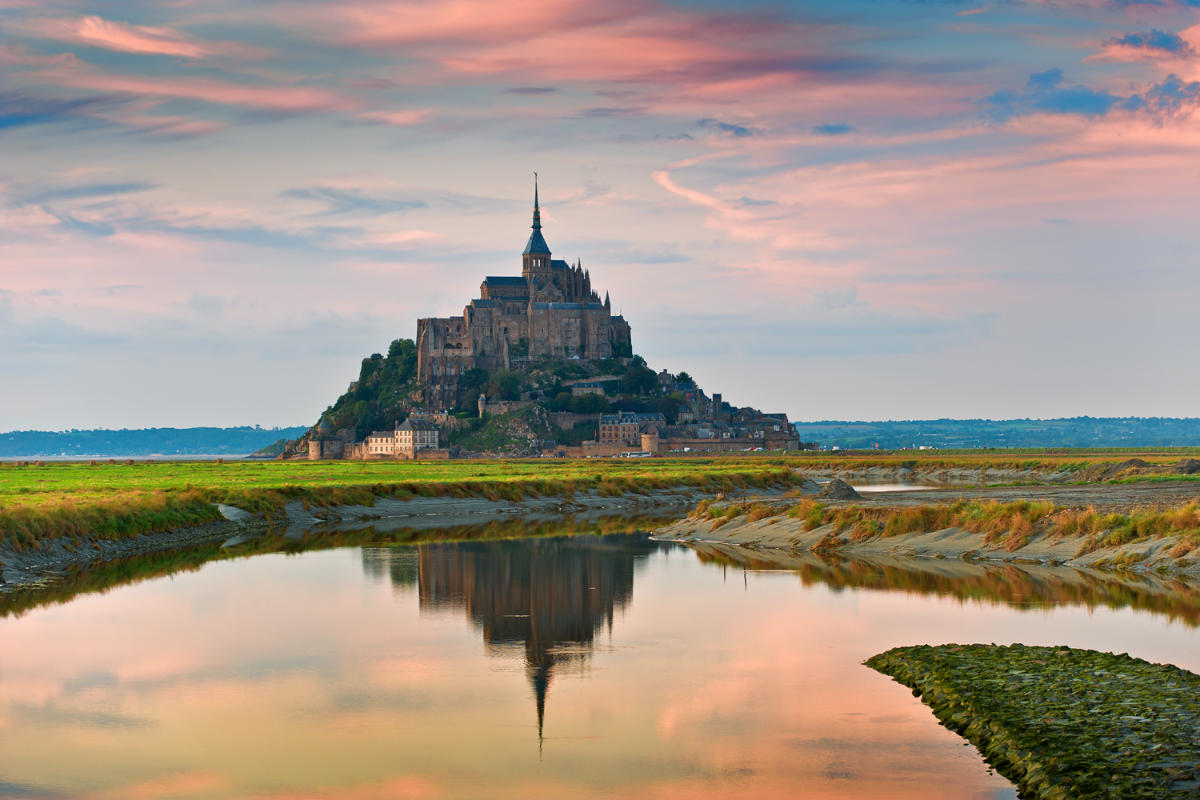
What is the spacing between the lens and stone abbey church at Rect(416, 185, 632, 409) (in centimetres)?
15975

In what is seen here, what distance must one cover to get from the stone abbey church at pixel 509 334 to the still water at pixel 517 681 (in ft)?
429

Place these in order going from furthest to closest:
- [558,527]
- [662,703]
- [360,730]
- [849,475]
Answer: [849,475]
[558,527]
[662,703]
[360,730]

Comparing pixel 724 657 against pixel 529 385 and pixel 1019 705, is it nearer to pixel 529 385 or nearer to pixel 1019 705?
pixel 1019 705

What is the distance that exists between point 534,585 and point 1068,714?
15706mm

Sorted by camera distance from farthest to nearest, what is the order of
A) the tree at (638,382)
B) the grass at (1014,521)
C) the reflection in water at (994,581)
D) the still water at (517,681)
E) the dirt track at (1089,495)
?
the tree at (638,382), the dirt track at (1089,495), the grass at (1014,521), the reflection in water at (994,581), the still water at (517,681)

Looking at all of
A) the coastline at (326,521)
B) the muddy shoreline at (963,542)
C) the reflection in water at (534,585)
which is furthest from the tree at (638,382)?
the reflection in water at (534,585)

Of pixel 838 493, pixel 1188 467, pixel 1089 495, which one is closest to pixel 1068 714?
pixel 838 493

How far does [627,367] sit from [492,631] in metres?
142

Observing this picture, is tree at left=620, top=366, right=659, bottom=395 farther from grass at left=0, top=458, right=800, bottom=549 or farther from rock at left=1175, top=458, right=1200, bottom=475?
rock at left=1175, top=458, right=1200, bottom=475

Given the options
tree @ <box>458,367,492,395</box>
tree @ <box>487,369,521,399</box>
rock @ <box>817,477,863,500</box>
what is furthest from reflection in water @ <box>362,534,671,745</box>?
tree @ <box>458,367,492,395</box>

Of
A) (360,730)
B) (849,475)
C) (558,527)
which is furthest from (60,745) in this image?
(849,475)

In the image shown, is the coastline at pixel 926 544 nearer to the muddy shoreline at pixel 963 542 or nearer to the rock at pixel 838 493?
the muddy shoreline at pixel 963 542

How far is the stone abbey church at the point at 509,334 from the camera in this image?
524 feet

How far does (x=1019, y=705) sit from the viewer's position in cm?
1355
